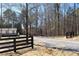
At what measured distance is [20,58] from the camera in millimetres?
5824

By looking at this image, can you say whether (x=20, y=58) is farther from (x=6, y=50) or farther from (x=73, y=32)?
(x=73, y=32)

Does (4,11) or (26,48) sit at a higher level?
(4,11)

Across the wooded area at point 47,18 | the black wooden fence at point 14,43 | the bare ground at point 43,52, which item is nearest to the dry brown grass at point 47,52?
the bare ground at point 43,52

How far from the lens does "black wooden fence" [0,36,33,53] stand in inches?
229

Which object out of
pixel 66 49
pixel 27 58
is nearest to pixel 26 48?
pixel 27 58

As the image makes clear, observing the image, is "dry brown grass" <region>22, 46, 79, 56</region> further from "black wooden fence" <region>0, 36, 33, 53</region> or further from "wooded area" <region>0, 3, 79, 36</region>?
"wooded area" <region>0, 3, 79, 36</region>

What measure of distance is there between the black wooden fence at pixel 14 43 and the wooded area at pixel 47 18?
0.52ft

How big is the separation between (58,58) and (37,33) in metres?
0.50

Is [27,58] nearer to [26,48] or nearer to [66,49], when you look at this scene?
[26,48]

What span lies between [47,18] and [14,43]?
25.1 inches

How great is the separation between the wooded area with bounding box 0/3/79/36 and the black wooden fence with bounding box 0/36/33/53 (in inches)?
6.2

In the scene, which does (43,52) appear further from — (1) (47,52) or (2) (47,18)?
(2) (47,18)

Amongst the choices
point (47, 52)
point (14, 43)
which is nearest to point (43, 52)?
point (47, 52)

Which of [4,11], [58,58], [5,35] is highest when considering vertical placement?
[4,11]
